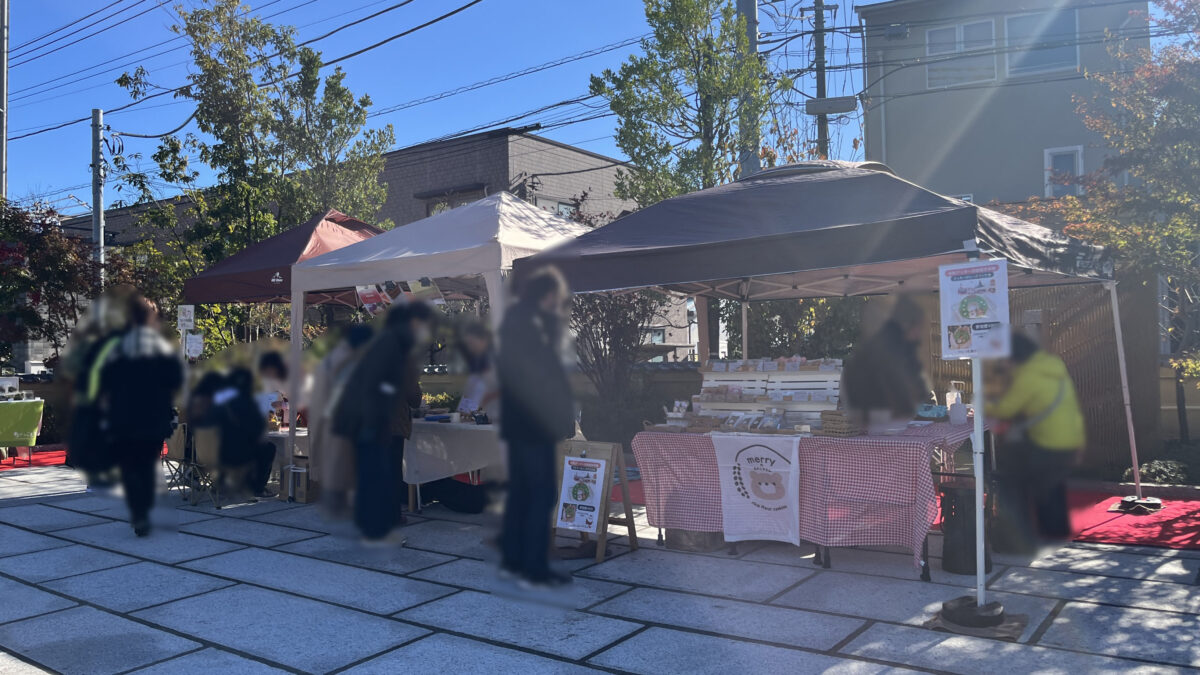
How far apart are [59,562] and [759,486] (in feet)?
29.3

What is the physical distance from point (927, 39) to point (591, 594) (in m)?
7.73

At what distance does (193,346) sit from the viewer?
1.21m

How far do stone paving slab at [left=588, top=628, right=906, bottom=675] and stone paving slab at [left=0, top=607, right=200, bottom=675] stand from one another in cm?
407

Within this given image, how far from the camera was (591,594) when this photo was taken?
8898 millimetres

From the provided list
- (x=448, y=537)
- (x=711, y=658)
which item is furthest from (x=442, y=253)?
(x=448, y=537)

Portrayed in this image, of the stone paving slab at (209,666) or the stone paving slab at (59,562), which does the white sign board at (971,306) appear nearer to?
the stone paving slab at (209,666)

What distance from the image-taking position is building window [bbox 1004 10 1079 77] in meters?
1.83

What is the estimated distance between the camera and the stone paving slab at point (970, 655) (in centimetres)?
645

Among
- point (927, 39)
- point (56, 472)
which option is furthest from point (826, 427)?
point (56, 472)

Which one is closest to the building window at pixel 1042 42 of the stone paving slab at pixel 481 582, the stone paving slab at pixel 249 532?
the stone paving slab at pixel 481 582

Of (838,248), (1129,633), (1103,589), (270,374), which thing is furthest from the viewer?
(1103,589)

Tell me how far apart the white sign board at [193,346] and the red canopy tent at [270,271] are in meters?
0.27

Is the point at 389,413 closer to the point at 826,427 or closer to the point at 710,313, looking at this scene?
the point at 826,427

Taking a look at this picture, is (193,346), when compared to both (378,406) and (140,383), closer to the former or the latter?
(140,383)
